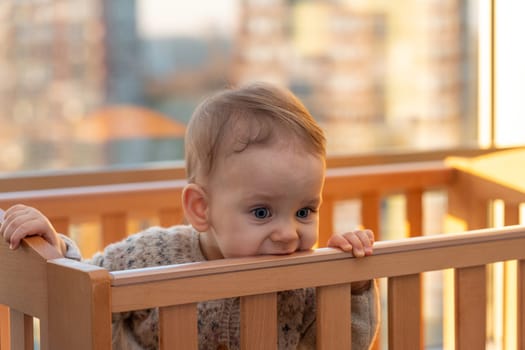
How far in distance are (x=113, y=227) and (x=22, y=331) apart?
73cm

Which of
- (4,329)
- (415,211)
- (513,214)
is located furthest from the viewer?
(415,211)

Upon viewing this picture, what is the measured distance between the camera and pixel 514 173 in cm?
201

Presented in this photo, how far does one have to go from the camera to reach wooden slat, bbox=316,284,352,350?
1.17m

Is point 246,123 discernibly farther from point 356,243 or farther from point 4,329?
point 4,329

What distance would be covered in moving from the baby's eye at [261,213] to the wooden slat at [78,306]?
11.0 inches

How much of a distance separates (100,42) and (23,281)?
1.07m

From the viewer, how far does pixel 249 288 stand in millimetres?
1094

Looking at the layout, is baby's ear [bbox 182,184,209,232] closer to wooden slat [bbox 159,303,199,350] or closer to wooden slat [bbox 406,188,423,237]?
wooden slat [bbox 159,303,199,350]

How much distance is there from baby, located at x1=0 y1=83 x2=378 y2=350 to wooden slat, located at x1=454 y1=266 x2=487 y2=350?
0.11 meters

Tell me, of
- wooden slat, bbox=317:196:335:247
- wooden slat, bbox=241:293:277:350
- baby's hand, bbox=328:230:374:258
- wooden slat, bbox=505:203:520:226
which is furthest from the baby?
wooden slat, bbox=505:203:520:226

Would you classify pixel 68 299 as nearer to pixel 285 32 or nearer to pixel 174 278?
pixel 174 278

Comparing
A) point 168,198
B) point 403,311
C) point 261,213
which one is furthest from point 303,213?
point 168,198

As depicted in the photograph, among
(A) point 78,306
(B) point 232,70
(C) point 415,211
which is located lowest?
(C) point 415,211

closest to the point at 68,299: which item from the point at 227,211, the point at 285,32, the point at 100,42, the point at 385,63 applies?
the point at 227,211
